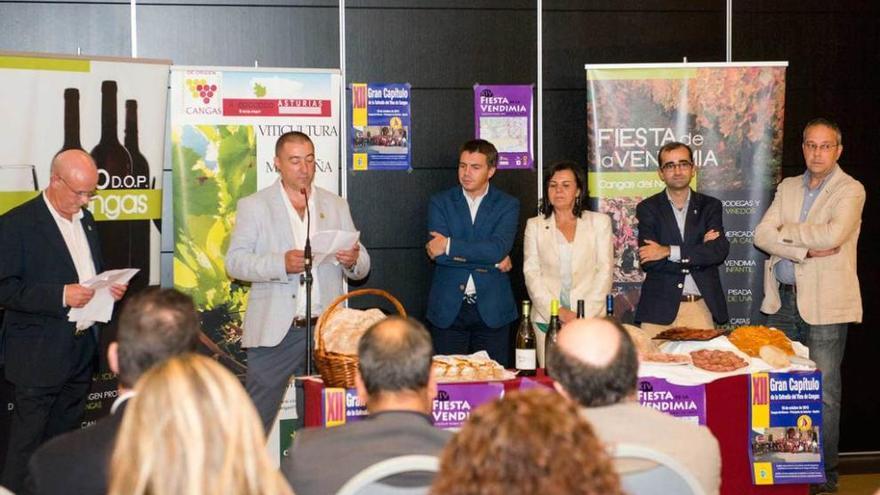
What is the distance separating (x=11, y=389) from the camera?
577 centimetres

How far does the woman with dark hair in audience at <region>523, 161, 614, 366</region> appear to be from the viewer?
585 cm

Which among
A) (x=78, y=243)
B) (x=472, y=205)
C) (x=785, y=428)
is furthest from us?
(x=472, y=205)

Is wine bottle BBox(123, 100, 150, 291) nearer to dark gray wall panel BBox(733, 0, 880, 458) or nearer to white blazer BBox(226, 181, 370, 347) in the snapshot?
white blazer BBox(226, 181, 370, 347)

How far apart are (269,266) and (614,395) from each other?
272 centimetres

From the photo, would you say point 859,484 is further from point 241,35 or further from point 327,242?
point 241,35

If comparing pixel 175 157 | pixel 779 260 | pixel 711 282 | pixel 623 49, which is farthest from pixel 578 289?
pixel 175 157

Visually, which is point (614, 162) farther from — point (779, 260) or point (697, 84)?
point (779, 260)

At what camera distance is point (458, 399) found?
4320mm

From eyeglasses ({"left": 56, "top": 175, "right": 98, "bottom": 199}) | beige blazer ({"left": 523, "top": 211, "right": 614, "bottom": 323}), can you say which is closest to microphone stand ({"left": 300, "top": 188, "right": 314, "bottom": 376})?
eyeglasses ({"left": 56, "top": 175, "right": 98, "bottom": 199})

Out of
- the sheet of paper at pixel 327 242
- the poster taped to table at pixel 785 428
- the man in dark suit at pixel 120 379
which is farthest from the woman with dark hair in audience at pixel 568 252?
the man in dark suit at pixel 120 379

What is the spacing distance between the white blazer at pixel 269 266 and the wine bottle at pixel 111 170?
83 cm

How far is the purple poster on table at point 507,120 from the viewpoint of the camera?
6.58 metres

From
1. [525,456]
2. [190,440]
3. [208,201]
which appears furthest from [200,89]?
[525,456]

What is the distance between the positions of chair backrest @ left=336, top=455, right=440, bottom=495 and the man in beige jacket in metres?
4.05
